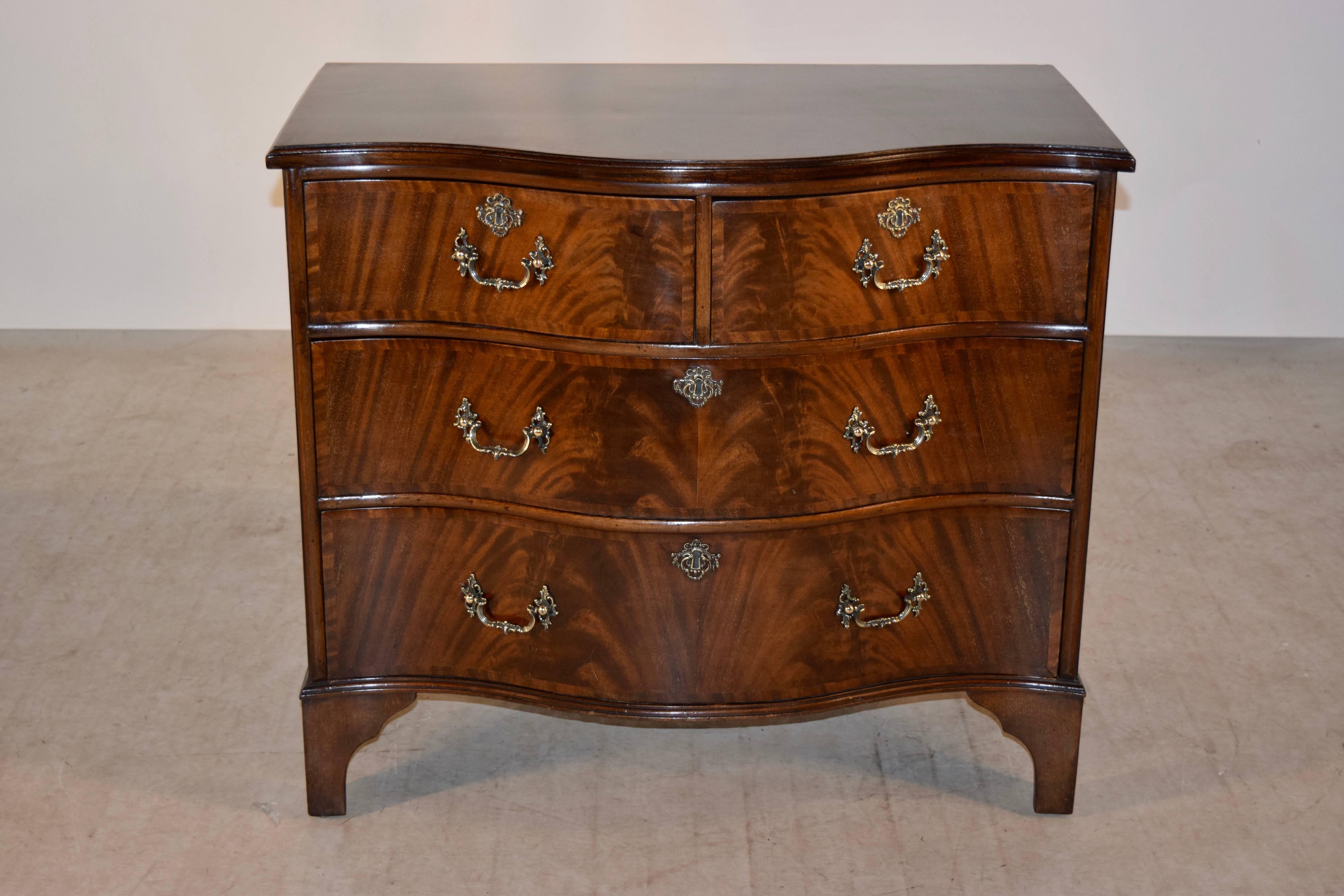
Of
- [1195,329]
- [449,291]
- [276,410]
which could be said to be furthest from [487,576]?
[1195,329]

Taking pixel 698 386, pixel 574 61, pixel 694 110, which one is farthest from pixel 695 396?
pixel 574 61

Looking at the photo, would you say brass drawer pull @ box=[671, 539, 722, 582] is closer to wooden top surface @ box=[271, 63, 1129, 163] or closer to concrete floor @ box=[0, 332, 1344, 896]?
concrete floor @ box=[0, 332, 1344, 896]

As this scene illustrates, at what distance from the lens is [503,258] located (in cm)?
202

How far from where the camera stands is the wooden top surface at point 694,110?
1.98 metres

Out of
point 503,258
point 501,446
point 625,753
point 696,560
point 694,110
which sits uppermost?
point 694,110

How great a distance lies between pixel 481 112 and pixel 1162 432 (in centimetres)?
217

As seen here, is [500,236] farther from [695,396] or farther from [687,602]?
[687,602]

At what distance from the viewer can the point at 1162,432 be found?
145 inches

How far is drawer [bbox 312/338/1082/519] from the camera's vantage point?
2.07 meters

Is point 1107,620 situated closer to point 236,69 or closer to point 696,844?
point 696,844

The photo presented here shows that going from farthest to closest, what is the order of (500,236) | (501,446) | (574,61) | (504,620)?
1. (574,61)
2. (504,620)
3. (501,446)
4. (500,236)

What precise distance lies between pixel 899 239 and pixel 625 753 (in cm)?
98

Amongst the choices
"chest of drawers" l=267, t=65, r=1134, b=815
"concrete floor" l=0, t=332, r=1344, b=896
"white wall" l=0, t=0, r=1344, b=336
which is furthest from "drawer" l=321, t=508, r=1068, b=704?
"white wall" l=0, t=0, r=1344, b=336

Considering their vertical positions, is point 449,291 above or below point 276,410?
above
